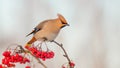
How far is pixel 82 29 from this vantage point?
1.24 meters

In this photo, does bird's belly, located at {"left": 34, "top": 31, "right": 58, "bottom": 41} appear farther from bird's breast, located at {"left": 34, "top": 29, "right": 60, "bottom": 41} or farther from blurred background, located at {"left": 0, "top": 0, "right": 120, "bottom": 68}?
blurred background, located at {"left": 0, "top": 0, "right": 120, "bottom": 68}

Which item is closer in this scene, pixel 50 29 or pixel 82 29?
pixel 50 29

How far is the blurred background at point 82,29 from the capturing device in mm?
1215

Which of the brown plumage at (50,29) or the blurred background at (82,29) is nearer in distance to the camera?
the brown plumage at (50,29)

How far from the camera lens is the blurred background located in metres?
1.21

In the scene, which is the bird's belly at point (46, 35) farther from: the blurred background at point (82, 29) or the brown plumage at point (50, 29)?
the blurred background at point (82, 29)

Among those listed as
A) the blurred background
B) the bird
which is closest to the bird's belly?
the bird

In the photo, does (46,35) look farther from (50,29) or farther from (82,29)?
(82,29)

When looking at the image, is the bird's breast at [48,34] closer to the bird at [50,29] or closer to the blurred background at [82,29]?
the bird at [50,29]

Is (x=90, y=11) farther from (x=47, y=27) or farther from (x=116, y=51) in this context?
(x=47, y=27)

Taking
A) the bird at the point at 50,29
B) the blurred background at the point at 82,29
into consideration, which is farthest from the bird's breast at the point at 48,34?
the blurred background at the point at 82,29

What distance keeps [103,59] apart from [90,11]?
0.26 metres

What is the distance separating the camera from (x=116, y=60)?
4.11ft

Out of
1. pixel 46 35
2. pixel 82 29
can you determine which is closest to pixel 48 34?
pixel 46 35
